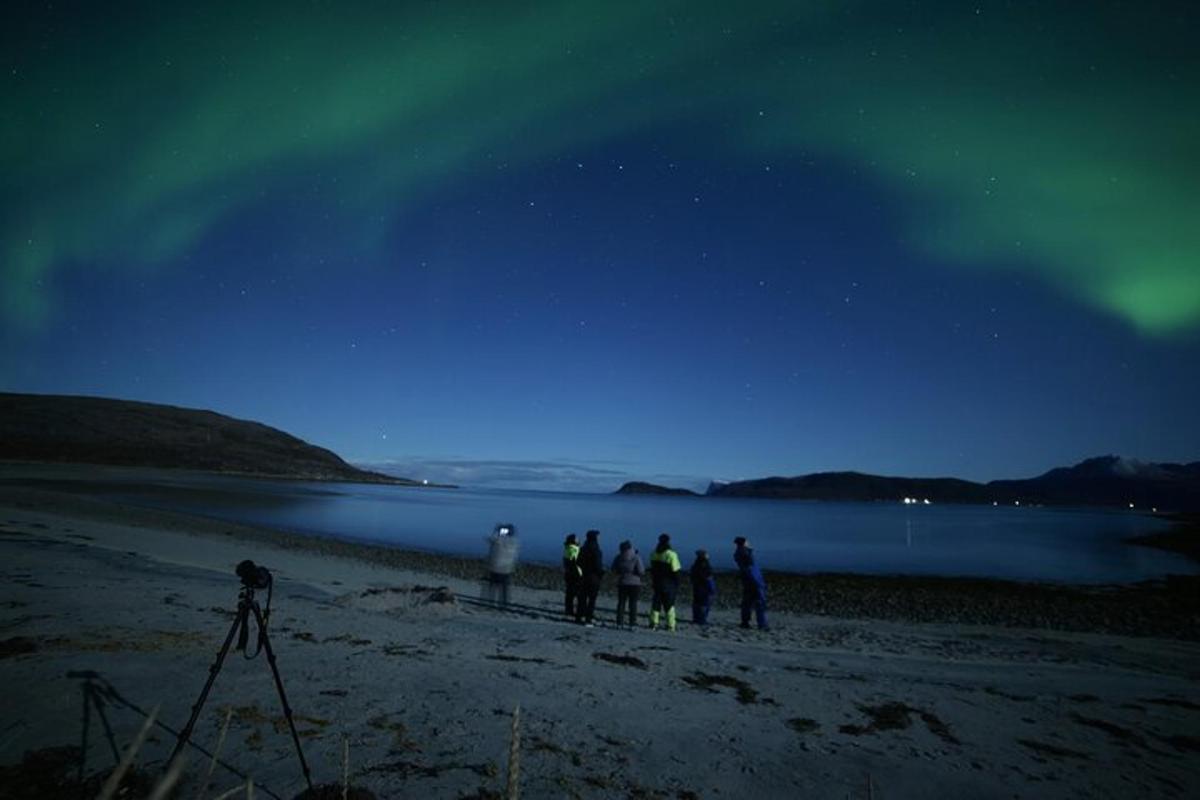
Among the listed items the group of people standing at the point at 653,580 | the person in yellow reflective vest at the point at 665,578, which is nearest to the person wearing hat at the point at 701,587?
the group of people standing at the point at 653,580

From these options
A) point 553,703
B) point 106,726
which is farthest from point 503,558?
point 106,726

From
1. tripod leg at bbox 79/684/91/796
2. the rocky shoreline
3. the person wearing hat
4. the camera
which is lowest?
the rocky shoreline

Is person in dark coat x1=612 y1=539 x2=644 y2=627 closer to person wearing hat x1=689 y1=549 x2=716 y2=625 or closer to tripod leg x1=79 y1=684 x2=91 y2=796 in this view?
person wearing hat x1=689 y1=549 x2=716 y2=625

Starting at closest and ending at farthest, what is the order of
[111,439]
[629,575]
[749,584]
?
[629,575]
[749,584]
[111,439]

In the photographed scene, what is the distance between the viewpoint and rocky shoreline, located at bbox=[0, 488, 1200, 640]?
2198cm

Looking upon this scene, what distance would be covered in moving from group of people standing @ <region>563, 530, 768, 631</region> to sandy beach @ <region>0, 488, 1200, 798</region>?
0.90 m

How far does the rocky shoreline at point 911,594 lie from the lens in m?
22.0

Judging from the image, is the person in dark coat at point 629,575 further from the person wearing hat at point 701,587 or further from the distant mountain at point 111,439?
the distant mountain at point 111,439

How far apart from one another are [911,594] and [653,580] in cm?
1927

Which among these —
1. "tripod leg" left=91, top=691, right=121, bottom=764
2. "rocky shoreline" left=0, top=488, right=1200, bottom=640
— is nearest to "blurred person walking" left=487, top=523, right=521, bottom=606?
"rocky shoreline" left=0, top=488, right=1200, bottom=640

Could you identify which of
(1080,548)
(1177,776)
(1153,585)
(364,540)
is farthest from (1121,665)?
(1080,548)

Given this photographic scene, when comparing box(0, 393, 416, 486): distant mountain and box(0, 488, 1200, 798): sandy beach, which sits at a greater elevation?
box(0, 393, 416, 486): distant mountain

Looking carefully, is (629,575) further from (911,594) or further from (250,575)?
(911,594)

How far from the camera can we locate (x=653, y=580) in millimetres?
15398
